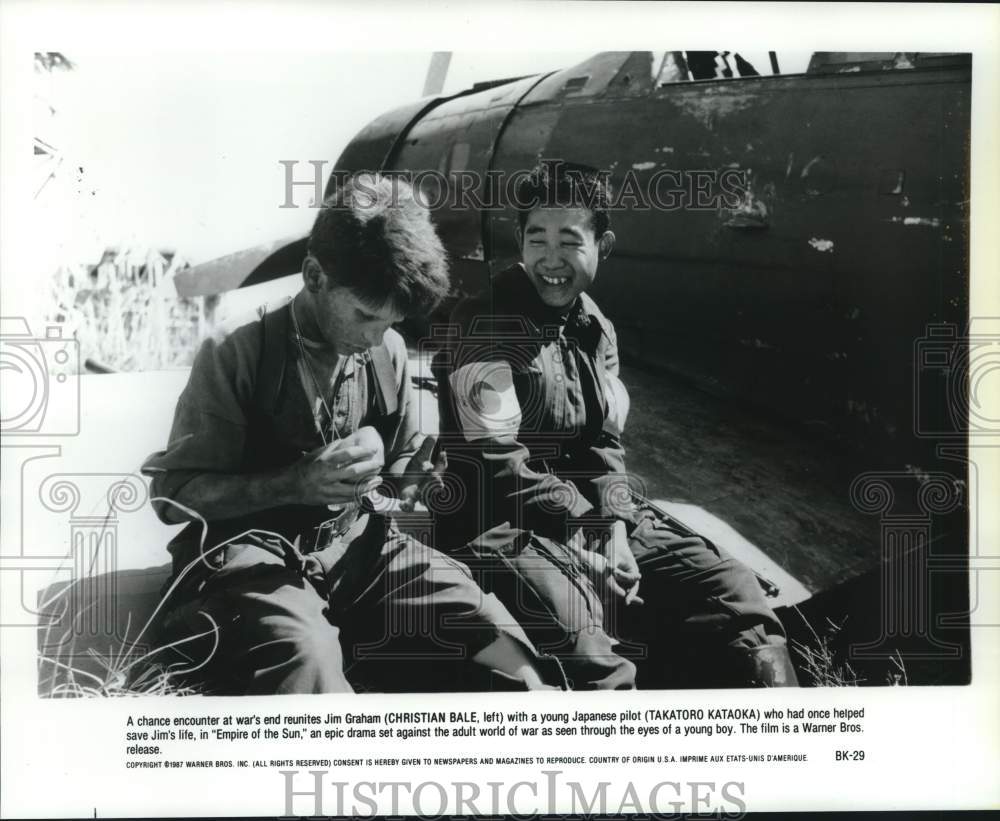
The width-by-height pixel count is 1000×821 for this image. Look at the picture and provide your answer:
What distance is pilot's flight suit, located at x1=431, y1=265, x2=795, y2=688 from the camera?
2877 mm

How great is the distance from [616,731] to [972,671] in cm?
109

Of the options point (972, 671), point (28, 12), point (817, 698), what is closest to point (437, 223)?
point (28, 12)

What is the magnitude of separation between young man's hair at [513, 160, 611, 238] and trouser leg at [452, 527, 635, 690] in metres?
0.92

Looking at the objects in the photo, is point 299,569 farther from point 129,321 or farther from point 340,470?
point 129,321

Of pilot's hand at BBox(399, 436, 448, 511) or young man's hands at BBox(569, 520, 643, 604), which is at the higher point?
pilot's hand at BBox(399, 436, 448, 511)

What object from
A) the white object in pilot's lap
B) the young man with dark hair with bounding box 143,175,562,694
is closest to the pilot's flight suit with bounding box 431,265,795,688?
the white object in pilot's lap

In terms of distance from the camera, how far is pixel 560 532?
2.91m

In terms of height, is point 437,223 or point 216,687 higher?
point 437,223

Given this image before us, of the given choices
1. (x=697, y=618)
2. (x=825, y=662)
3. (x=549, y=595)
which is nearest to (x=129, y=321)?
(x=549, y=595)

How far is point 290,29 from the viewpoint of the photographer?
9.54 ft

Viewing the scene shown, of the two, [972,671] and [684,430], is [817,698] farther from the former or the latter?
[684,430]

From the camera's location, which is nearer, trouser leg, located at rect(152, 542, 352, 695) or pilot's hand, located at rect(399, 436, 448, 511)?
trouser leg, located at rect(152, 542, 352, 695)

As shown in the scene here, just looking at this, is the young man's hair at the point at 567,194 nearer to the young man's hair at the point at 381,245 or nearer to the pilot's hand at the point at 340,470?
the young man's hair at the point at 381,245

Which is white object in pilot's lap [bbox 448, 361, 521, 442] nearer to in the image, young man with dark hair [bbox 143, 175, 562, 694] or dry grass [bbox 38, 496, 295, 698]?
young man with dark hair [bbox 143, 175, 562, 694]
